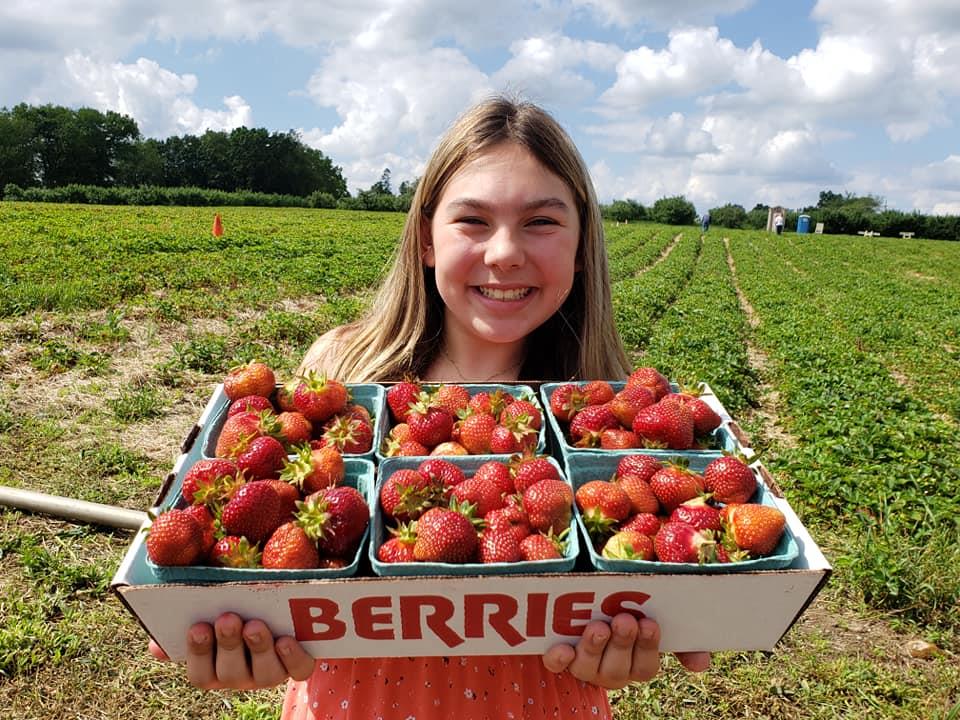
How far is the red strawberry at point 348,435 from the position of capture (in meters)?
1.85

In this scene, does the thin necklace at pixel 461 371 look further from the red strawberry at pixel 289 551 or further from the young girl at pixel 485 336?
the red strawberry at pixel 289 551

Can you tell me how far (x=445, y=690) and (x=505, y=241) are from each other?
133 centimetres

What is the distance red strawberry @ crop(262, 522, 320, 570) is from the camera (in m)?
1.39

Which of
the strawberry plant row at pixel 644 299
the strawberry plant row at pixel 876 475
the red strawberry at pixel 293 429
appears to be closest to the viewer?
the red strawberry at pixel 293 429

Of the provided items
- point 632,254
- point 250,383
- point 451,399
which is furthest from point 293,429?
point 632,254

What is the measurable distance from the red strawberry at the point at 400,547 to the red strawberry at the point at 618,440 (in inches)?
26.2

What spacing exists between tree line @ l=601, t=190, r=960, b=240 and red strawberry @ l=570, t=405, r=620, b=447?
65918 mm

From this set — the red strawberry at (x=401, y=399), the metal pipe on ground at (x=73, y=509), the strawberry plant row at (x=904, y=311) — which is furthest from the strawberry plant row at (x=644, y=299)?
the red strawberry at (x=401, y=399)

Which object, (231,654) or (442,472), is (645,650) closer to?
(442,472)

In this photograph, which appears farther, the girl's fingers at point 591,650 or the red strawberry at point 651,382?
the red strawberry at point 651,382

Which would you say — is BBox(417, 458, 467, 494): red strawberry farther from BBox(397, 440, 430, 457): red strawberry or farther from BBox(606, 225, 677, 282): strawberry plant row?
BBox(606, 225, 677, 282): strawberry plant row

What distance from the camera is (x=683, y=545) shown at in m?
1.46

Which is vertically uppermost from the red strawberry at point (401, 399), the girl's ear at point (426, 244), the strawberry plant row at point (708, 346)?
the girl's ear at point (426, 244)

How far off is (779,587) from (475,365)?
5.14 ft
